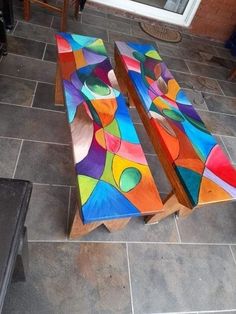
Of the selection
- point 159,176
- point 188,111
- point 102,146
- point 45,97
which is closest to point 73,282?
point 102,146

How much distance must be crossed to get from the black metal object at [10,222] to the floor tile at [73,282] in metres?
0.62

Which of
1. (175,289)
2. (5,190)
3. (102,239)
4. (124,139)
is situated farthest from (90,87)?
(175,289)

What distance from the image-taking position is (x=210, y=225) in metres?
1.55

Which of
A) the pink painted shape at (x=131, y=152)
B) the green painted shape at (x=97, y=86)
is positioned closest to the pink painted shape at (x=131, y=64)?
the green painted shape at (x=97, y=86)

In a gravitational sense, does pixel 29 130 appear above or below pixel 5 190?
below

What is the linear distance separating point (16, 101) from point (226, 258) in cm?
172

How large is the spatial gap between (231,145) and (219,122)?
0.28 metres

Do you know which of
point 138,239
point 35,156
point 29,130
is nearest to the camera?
point 138,239

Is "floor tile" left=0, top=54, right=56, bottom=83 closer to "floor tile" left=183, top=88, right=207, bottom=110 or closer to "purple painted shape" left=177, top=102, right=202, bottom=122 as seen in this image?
"purple painted shape" left=177, top=102, right=202, bottom=122

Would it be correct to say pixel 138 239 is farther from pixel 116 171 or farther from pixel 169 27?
pixel 169 27

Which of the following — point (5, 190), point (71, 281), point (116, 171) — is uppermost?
point (5, 190)

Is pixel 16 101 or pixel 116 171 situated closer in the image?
pixel 116 171

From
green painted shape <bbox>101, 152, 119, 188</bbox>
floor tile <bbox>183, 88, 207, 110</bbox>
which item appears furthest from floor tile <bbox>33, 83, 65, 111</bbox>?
floor tile <bbox>183, 88, 207, 110</bbox>

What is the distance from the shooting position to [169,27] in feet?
10.9
